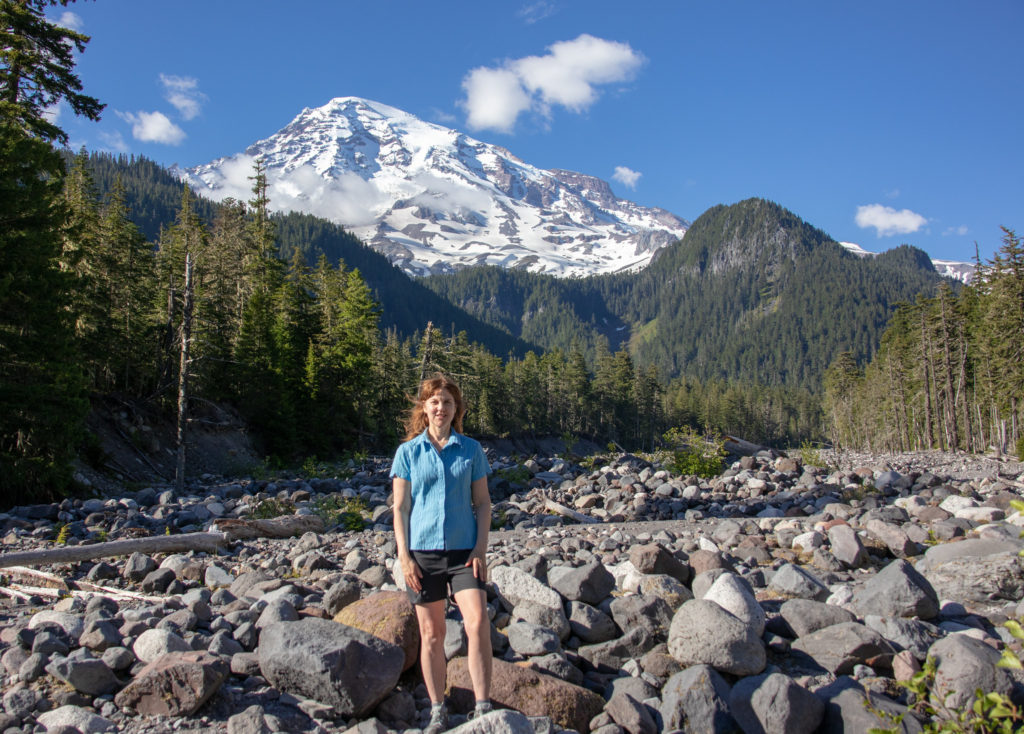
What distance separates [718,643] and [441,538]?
2.71 metres

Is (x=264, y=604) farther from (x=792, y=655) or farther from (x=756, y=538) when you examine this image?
(x=756, y=538)

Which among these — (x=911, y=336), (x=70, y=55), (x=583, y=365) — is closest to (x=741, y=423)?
(x=583, y=365)

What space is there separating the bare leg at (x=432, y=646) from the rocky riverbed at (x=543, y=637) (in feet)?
1.58

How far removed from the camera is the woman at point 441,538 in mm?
4090

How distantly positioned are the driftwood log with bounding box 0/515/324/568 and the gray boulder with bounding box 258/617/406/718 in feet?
16.6

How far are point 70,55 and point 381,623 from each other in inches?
794

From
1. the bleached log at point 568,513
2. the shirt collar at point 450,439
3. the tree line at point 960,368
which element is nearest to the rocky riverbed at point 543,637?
the shirt collar at point 450,439

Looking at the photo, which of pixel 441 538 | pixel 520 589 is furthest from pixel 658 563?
pixel 441 538

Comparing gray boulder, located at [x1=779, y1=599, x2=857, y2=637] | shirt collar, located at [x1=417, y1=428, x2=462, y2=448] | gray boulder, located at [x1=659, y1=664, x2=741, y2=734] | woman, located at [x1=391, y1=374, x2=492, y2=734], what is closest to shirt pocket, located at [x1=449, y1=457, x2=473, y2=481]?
woman, located at [x1=391, y1=374, x2=492, y2=734]

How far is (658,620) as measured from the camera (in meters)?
6.01

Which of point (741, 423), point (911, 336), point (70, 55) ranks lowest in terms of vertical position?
point (741, 423)

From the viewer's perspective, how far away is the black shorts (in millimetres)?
4148

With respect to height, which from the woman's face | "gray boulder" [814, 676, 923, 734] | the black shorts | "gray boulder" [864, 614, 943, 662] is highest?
the woman's face

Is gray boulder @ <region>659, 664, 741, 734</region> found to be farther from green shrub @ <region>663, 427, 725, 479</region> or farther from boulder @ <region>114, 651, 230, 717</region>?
green shrub @ <region>663, 427, 725, 479</region>
